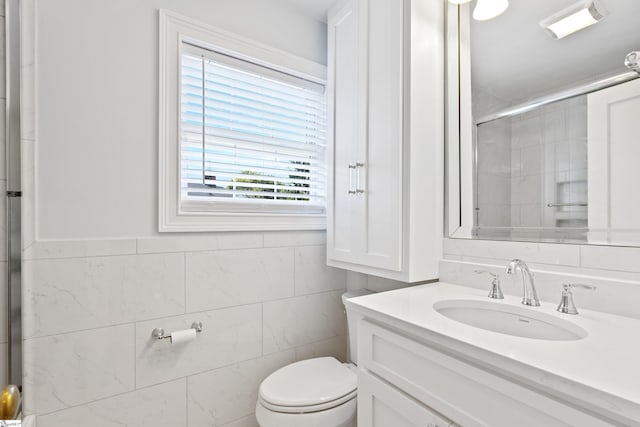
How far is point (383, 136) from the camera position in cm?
136

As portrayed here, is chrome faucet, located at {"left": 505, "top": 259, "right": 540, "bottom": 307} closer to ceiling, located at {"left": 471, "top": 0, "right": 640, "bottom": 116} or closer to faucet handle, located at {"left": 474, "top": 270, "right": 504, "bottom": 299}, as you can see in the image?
faucet handle, located at {"left": 474, "top": 270, "right": 504, "bottom": 299}

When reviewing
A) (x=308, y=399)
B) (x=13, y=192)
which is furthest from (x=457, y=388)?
(x=13, y=192)

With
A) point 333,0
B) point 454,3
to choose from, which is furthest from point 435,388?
point 333,0

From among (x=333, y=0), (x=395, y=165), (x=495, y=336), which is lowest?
(x=495, y=336)

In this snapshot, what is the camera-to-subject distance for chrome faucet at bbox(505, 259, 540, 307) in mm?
980

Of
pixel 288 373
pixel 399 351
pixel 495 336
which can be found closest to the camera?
pixel 495 336

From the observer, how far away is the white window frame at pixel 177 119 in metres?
1.38

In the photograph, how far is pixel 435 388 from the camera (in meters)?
0.81

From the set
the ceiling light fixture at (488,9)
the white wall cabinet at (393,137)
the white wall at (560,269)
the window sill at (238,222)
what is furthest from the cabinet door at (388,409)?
the ceiling light fixture at (488,9)

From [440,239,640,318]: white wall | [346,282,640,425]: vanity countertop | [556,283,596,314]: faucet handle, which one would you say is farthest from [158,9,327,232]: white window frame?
[556,283,596,314]: faucet handle

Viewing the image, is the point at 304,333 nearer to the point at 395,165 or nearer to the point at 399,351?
the point at 399,351

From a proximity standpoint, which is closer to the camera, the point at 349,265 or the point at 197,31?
the point at 197,31

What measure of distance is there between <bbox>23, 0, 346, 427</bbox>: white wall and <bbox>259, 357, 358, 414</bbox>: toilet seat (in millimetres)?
270

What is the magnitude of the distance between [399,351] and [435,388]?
138mm
